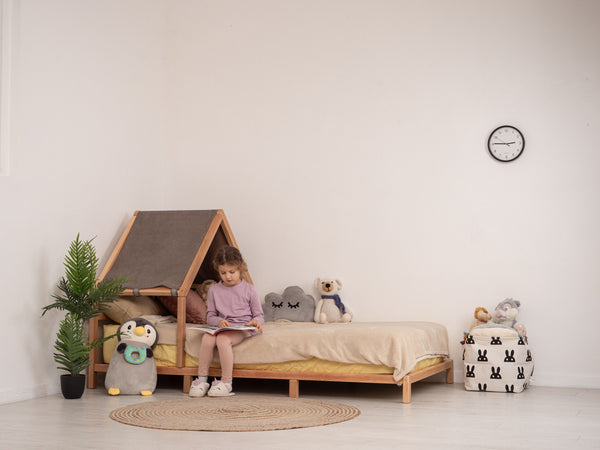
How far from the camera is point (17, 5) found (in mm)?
4375

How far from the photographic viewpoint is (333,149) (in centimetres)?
550

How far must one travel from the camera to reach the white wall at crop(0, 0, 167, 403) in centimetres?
430

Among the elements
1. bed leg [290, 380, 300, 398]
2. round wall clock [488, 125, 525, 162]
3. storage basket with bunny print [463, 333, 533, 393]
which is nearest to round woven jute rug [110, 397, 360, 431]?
bed leg [290, 380, 300, 398]

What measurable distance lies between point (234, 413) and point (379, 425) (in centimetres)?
75

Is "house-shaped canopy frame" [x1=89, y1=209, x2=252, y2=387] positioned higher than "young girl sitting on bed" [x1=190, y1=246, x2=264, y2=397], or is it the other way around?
"house-shaped canopy frame" [x1=89, y1=209, x2=252, y2=387]

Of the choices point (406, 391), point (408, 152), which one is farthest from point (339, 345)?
point (408, 152)

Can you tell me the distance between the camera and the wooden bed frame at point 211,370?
13.7 feet

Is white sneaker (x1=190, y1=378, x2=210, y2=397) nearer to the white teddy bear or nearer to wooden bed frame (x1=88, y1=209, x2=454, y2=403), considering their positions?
wooden bed frame (x1=88, y1=209, x2=454, y2=403)

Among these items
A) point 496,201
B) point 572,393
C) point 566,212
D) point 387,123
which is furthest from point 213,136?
point 572,393

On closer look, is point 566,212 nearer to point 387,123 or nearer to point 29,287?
point 387,123

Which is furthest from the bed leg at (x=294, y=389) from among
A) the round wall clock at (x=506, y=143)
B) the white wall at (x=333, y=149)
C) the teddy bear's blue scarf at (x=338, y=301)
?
the round wall clock at (x=506, y=143)

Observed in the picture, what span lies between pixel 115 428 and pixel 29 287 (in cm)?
147

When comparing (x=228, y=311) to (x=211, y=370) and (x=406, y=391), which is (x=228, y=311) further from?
(x=406, y=391)

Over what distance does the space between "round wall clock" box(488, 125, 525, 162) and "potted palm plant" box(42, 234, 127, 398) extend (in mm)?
2723
